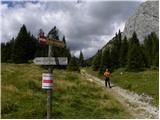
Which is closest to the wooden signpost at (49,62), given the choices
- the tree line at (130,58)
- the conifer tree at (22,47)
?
the tree line at (130,58)

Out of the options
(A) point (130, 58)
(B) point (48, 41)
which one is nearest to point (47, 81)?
(B) point (48, 41)

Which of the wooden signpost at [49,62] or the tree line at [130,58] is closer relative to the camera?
the wooden signpost at [49,62]

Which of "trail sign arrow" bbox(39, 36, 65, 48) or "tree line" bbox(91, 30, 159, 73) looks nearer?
"trail sign arrow" bbox(39, 36, 65, 48)

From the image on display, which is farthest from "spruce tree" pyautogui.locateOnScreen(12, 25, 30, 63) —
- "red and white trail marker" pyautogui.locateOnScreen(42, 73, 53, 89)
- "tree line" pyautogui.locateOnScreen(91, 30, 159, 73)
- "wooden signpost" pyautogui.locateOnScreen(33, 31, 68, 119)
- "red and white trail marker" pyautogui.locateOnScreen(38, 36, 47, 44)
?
"red and white trail marker" pyautogui.locateOnScreen(42, 73, 53, 89)

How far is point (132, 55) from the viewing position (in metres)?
60.4

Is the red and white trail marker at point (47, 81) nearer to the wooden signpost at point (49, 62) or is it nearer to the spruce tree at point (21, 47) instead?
the wooden signpost at point (49, 62)

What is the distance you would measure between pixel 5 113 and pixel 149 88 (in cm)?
1750

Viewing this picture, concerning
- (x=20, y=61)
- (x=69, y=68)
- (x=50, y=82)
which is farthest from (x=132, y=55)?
(x=50, y=82)

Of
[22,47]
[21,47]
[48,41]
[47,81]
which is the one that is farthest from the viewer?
[22,47]

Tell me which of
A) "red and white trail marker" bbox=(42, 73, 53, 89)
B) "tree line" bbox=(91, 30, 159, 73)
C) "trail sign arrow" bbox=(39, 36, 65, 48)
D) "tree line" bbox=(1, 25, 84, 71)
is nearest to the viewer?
"red and white trail marker" bbox=(42, 73, 53, 89)

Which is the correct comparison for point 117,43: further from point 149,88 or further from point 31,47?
point 149,88

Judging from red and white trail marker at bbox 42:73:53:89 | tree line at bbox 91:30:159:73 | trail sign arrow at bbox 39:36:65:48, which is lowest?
red and white trail marker at bbox 42:73:53:89

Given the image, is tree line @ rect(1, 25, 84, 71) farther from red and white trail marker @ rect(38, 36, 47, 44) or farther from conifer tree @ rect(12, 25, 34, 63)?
red and white trail marker @ rect(38, 36, 47, 44)

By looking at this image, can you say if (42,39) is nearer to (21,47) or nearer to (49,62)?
(49,62)
